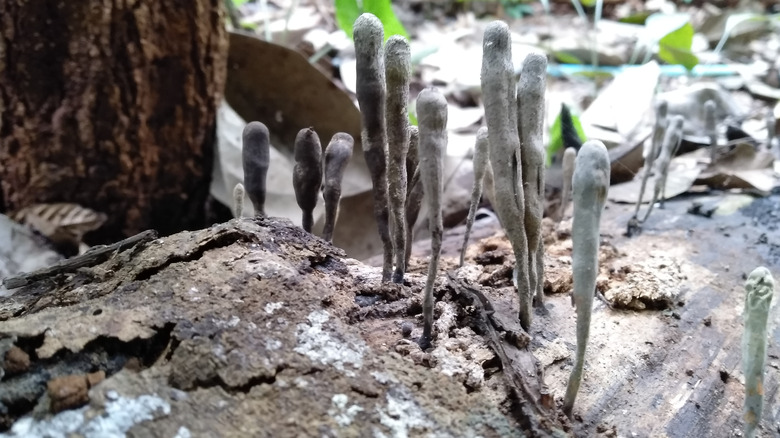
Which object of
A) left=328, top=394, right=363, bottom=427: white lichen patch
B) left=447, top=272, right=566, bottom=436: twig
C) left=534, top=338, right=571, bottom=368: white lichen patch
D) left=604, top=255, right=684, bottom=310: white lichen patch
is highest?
left=328, top=394, right=363, bottom=427: white lichen patch

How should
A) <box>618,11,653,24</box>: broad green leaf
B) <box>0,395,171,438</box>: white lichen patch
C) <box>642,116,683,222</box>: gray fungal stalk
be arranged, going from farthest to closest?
1. <box>618,11,653,24</box>: broad green leaf
2. <box>642,116,683,222</box>: gray fungal stalk
3. <box>0,395,171,438</box>: white lichen patch

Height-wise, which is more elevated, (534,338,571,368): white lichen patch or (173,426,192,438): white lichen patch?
(173,426,192,438): white lichen patch

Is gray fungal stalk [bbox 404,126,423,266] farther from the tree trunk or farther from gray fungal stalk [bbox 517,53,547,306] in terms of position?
the tree trunk

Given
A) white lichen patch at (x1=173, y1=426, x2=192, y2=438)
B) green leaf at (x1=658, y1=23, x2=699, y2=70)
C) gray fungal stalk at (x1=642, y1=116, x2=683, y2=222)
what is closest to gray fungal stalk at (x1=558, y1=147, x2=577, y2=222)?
gray fungal stalk at (x1=642, y1=116, x2=683, y2=222)

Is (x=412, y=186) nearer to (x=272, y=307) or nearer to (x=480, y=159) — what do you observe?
(x=480, y=159)

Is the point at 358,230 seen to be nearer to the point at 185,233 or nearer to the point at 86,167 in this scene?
the point at 86,167

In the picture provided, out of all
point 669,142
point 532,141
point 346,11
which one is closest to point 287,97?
point 346,11

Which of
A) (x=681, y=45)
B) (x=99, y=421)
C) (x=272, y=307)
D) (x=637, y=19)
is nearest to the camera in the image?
(x=99, y=421)

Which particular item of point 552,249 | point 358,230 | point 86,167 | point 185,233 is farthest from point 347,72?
point 185,233
